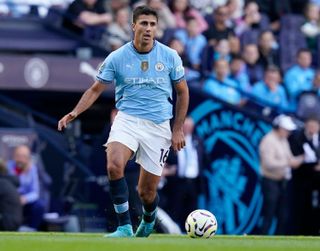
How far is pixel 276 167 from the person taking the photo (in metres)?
23.6

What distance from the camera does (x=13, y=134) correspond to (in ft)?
74.5

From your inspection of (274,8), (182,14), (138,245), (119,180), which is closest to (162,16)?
(182,14)

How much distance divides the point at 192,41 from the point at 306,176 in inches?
128

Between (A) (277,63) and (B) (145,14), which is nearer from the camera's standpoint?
(B) (145,14)

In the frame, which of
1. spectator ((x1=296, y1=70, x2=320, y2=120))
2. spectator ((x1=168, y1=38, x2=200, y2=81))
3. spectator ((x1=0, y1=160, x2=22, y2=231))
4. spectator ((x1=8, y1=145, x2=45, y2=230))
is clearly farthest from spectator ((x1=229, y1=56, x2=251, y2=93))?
spectator ((x1=0, y1=160, x2=22, y2=231))

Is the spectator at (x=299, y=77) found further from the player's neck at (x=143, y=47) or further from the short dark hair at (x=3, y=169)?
the player's neck at (x=143, y=47)

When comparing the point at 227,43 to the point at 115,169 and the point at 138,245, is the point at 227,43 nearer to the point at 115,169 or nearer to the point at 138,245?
the point at 115,169

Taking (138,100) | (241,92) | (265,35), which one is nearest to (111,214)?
(241,92)

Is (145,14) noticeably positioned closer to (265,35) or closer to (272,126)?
(272,126)

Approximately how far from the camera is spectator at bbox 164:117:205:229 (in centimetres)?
2278

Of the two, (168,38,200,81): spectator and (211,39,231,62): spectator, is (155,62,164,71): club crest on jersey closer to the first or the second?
(168,38,200,81): spectator

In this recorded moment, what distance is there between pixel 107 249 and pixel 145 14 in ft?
12.0

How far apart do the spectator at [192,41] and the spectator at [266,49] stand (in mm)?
1453

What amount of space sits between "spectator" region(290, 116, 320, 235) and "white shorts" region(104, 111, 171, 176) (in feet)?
27.5
